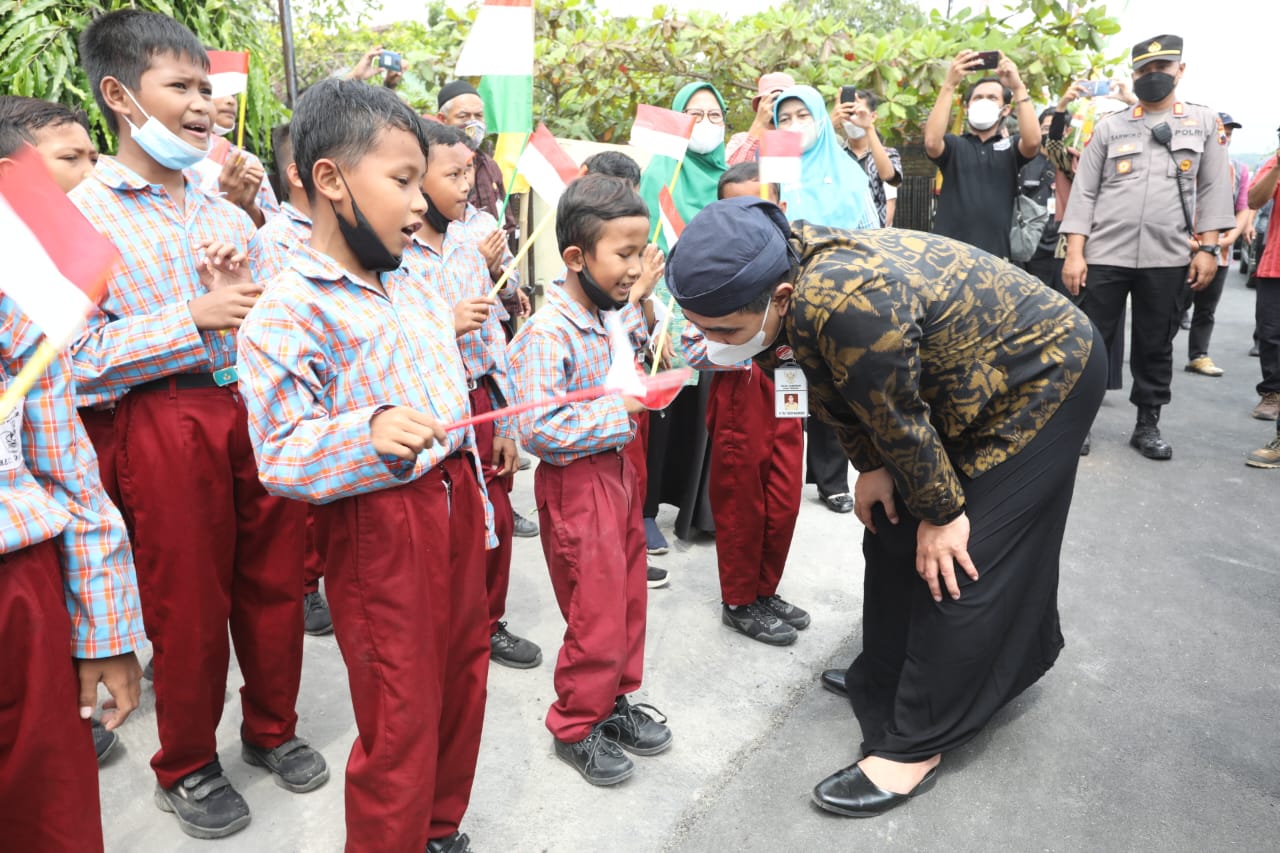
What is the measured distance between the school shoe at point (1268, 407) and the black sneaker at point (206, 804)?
6504 mm

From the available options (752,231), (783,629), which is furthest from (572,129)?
(752,231)

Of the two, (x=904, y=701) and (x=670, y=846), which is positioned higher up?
(x=904, y=701)

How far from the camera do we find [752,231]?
2.04 metres

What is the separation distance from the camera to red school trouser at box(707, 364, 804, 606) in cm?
327

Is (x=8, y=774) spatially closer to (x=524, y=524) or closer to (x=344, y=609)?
(x=344, y=609)

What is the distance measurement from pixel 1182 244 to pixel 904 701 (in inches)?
152

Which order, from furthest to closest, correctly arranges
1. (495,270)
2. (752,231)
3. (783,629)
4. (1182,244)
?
(1182,244), (495,270), (783,629), (752,231)

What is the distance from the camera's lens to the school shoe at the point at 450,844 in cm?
218

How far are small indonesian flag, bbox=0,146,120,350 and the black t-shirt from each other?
16.5 feet

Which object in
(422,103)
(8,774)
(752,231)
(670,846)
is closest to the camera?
(8,774)

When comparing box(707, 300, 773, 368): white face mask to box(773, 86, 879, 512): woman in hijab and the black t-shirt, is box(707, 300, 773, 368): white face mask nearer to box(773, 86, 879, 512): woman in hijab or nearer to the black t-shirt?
box(773, 86, 879, 512): woman in hijab

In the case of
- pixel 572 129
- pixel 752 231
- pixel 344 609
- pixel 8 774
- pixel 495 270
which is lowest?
pixel 8 774

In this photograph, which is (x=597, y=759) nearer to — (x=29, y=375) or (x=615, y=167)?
(x=29, y=375)

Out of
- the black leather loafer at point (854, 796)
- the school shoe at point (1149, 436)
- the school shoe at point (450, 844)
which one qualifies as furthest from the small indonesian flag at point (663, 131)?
the school shoe at point (1149, 436)
